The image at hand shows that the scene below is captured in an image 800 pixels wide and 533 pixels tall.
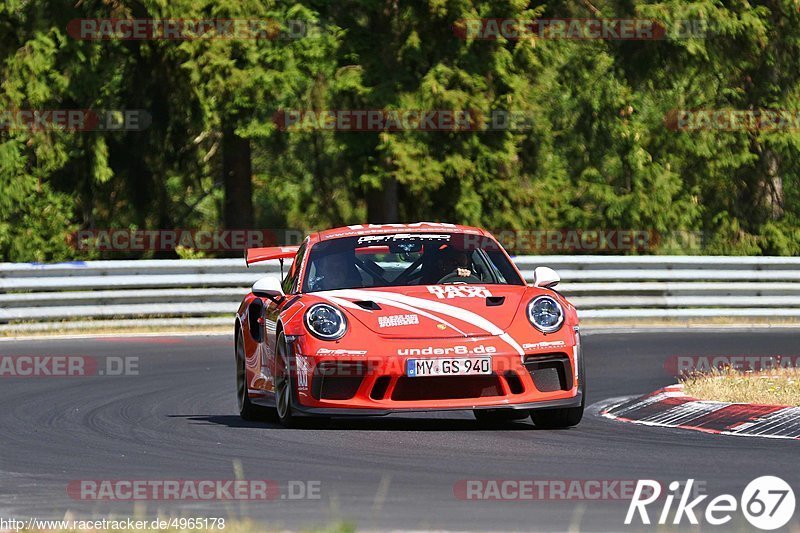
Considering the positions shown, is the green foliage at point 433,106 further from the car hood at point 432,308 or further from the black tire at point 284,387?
the car hood at point 432,308

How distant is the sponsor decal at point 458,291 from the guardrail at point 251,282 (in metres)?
9.87

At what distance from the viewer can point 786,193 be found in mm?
35031

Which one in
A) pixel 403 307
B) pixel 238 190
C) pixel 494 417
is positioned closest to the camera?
pixel 403 307

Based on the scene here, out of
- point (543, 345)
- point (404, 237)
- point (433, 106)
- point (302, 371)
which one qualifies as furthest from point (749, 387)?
point (433, 106)

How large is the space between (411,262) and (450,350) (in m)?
1.84

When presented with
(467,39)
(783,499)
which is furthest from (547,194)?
(783,499)

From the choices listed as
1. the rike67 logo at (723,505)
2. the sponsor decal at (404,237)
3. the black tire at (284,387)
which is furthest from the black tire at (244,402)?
the rike67 logo at (723,505)

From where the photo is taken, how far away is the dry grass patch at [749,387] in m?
10.7

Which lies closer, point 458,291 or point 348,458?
point 348,458

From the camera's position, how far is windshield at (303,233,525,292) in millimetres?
10688

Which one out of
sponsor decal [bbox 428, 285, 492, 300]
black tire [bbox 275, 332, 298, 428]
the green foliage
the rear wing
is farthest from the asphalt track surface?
the green foliage

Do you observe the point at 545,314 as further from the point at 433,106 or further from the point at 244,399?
the point at 433,106

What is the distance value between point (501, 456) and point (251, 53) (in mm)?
17221

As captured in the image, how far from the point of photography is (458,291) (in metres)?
10.1
